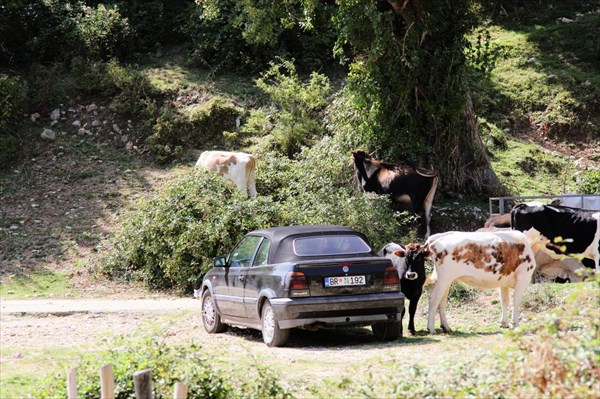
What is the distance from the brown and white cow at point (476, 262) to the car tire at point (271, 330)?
2370 mm

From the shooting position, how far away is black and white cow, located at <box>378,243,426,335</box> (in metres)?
14.5

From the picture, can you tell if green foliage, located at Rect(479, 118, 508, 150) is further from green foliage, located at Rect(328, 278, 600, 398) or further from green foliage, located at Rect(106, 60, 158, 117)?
green foliage, located at Rect(328, 278, 600, 398)

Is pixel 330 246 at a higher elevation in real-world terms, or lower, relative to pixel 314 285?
higher

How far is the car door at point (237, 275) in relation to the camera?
14484mm

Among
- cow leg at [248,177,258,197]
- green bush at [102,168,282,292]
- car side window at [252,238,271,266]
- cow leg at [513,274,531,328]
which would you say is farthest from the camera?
cow leg at [248,177,258,197]

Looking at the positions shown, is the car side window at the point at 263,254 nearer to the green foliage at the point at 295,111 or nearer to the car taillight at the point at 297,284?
the car taillight at the point at 297,284

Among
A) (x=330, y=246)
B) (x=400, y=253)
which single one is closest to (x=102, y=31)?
(x=400, y=253)

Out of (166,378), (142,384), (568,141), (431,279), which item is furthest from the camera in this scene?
Answer: (568,141)

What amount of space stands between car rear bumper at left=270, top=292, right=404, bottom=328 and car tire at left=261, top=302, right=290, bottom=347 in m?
0.14

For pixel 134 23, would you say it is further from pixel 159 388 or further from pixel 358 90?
pixel 159 388

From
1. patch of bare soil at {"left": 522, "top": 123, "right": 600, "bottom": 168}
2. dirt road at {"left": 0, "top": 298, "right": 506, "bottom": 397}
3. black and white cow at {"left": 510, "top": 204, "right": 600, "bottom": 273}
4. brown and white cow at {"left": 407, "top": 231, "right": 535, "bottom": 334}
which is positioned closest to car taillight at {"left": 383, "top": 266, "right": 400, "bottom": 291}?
dirt road at {"left": 0, "top": 298, "right": 506, "bottom": 397}

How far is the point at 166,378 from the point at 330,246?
191 inches

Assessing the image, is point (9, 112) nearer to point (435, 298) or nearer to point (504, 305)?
point (435, 298)

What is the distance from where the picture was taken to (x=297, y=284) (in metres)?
13.1
